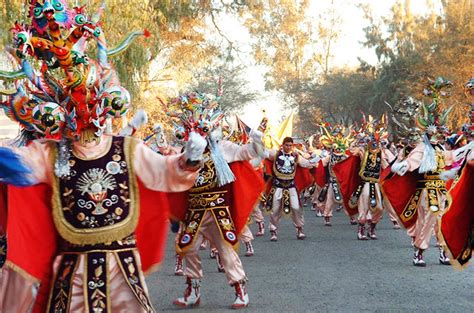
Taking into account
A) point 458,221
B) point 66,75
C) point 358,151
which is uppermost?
point 66,75

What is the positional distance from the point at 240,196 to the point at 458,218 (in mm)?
2766

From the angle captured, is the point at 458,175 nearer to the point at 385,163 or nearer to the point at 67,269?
the point at 67,269

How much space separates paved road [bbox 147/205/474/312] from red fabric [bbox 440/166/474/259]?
118cm

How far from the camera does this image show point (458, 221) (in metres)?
7.12

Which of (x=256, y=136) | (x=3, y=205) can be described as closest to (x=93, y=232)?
(x=3, y=205)

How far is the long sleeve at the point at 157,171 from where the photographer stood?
523 cm

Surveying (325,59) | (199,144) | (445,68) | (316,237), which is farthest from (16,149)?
(325,59)

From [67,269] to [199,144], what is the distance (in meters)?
1.14

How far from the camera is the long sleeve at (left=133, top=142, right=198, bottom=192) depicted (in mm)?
5230

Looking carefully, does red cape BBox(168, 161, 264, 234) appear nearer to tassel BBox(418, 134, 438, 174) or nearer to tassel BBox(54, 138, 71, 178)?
tassel BBox(418, 134, 438, 174)

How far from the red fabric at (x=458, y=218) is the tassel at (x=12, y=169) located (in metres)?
3.90

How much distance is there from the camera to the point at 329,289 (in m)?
9.41

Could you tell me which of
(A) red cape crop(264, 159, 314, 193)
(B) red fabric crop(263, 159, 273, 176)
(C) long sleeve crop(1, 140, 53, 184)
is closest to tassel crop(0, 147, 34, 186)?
(C) long sleeve crop(1, 140, 53, 184)

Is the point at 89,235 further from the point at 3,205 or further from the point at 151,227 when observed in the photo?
the point at 3,205
